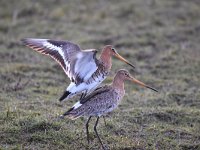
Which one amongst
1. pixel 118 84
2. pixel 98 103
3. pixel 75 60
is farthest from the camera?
pixel 75 60

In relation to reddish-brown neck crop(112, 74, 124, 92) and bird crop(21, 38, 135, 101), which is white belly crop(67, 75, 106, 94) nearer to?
bird crop(21, 38, 135, 101)

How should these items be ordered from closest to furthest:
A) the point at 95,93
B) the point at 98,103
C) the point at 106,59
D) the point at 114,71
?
the point at 98,103 → the point at 95,93 → the point at 106,59 → the point at 114,71

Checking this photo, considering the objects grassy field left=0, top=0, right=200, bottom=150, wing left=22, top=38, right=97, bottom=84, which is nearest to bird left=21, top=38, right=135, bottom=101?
wing left=22, top=38, right=97, bottom=84

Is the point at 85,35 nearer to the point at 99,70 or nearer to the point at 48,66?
the point at 48,66

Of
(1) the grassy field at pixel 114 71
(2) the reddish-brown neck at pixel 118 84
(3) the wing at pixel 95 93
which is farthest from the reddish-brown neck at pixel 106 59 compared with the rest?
(1) the grassy field at pixel 114 71

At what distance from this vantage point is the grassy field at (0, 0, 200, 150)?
29.6 ft

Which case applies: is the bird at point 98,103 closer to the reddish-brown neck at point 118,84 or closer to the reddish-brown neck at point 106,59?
the reddish-brown neck at point 118,84

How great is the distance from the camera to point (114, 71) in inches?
535

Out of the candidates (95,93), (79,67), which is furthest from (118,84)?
(79,67)

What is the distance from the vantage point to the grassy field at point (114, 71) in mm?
9031

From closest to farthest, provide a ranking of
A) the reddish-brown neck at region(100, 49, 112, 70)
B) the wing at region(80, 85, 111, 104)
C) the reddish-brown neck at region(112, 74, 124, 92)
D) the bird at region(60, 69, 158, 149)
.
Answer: the bird at region(60, 69, 158, 149), the wing at region(80, 85, 111, 104), the reddish-brown neck at region(112, 74, 124, 92), the reddish-brown neck at region(100, 49, 112, 70)

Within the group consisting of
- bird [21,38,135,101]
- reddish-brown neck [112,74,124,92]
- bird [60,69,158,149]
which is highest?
bird [21,38,135,101]

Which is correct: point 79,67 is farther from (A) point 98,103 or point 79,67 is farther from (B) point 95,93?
(A) point 98,103

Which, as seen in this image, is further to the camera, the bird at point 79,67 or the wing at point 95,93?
the bird at point 79,67
